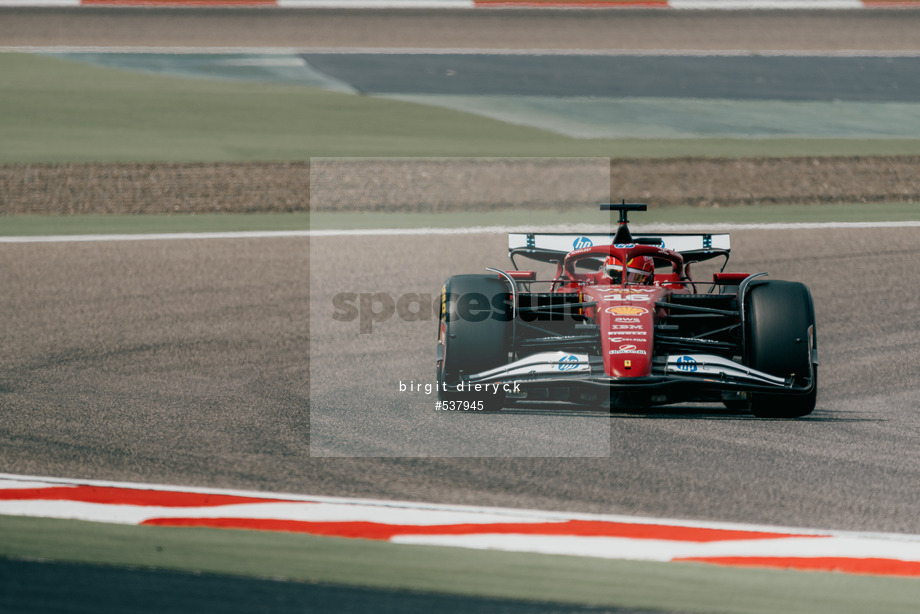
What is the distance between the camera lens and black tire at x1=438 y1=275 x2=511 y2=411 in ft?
24.4

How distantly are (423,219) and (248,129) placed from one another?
16.1 feet

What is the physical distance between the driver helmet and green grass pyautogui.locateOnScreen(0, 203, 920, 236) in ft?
21.5

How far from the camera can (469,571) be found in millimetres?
4801

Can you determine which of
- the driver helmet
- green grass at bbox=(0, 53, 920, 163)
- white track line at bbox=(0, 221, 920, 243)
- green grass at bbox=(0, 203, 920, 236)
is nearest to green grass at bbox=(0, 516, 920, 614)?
the driver helmet

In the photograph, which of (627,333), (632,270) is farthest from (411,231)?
(627,333)

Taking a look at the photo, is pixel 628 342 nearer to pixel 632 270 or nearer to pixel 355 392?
pixel 632 270

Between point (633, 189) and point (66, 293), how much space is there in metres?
8.14

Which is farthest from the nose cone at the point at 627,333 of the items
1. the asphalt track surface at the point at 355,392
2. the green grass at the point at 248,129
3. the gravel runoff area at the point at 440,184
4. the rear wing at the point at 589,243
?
the green grass at the point at 248,129

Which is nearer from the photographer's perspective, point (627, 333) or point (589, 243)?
point (627, 333)

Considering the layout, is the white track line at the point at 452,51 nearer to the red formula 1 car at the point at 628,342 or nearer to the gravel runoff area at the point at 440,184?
the gravel runoff area at the point at 440,184

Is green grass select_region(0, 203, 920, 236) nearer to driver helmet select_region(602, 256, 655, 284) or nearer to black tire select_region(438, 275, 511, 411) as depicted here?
driver helmet select_region(602, 256, 655, 284)

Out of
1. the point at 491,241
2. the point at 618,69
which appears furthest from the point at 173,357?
the point at 618,69

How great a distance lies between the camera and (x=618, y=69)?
2156 cm

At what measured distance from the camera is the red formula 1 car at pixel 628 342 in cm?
705
